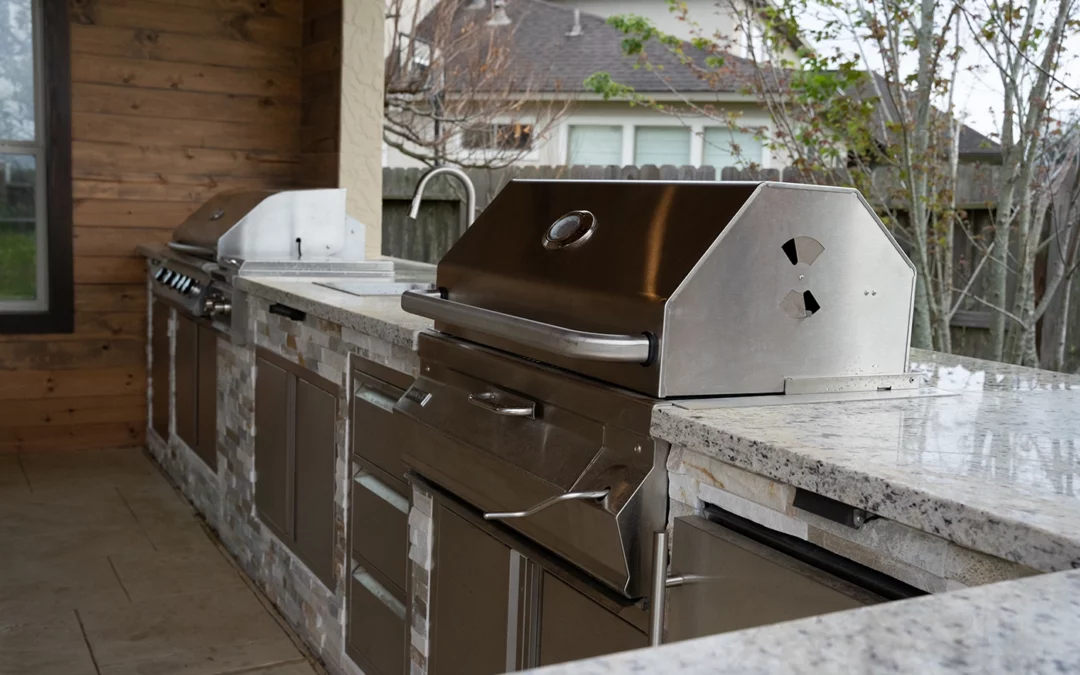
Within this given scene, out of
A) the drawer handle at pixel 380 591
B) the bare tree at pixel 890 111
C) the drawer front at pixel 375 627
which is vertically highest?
the bare tree at pixel 890 111

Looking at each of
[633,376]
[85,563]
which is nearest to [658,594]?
[633,376]

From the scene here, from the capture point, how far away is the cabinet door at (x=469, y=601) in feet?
6.25

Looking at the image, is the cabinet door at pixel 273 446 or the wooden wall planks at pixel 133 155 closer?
the cabinet door at pixel 273 446

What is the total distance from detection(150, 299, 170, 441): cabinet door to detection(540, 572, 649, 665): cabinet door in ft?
10.7

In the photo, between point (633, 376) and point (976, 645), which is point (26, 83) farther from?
point (976, 645)

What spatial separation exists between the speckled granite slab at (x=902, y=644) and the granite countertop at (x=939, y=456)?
0.68ft

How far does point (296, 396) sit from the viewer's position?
10.2ft

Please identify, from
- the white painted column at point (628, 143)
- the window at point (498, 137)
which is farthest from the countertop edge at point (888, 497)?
the white painted column at point (628, 143)

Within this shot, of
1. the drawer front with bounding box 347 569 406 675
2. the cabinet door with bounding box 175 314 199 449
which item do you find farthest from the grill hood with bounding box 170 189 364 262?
the drawer front with bounding box 347 569 406 675

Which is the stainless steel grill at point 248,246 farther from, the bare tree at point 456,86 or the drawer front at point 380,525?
the bare tree at point 456,86

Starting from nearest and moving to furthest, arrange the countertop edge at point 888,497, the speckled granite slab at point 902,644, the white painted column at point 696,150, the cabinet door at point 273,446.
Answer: the speckled granite slab at point 902,644 < the countertop edge at point 888,497 < the cabinet door at point 273,446 < the white painted column at point 696,150

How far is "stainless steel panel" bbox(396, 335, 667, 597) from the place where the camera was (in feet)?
5.08

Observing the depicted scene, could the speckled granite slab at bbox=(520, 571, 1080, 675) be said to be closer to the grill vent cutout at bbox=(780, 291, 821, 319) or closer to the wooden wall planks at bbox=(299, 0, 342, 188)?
the grill vent cutout at bbox=(780, 291, 821, 319)

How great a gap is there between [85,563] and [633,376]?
104 inches
